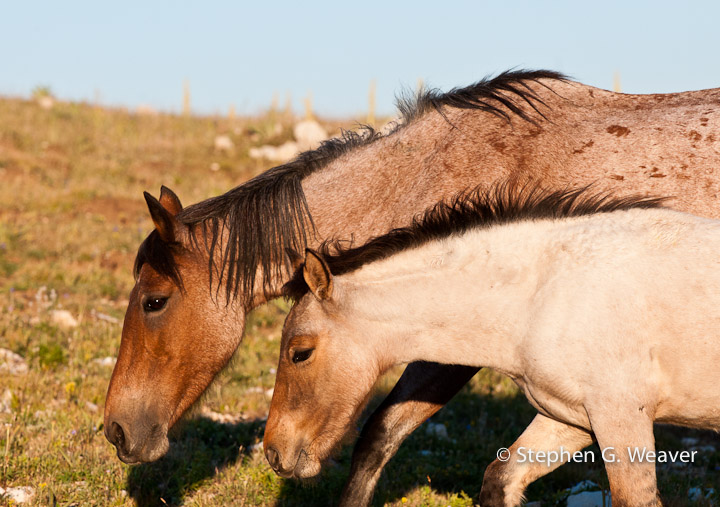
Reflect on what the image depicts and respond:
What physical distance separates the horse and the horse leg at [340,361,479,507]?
28.5 inches

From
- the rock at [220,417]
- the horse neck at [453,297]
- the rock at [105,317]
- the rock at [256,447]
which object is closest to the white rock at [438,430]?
the rock at [256,447]

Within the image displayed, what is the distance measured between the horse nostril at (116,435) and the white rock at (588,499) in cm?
283

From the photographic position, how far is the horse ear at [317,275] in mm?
3506

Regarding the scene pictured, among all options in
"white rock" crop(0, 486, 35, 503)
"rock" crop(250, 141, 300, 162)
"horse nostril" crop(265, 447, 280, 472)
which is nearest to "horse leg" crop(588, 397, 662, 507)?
"horse nostril" crop(265, 447, 280, 472)

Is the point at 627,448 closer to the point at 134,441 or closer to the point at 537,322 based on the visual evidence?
the point at 537,322

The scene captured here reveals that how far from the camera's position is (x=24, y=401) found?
607cm

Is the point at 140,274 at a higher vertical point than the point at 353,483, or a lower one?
higher

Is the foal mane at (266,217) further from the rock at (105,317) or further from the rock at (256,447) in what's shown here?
the rock at (105,317)

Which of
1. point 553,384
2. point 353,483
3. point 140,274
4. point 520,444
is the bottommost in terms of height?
point 353,483

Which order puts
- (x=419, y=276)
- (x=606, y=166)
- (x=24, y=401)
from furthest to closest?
(x=24, y=401) < (x=606, y=166) < (x=419, y=276)

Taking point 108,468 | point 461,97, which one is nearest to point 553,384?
point 461,97

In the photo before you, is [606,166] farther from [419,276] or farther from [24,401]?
[24,401]

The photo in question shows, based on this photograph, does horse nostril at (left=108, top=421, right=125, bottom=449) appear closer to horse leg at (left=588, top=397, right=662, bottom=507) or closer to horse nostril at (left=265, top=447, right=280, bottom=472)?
horse nostril at (left=265, top=447, right=280, bottom=472)

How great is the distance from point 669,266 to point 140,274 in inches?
117
